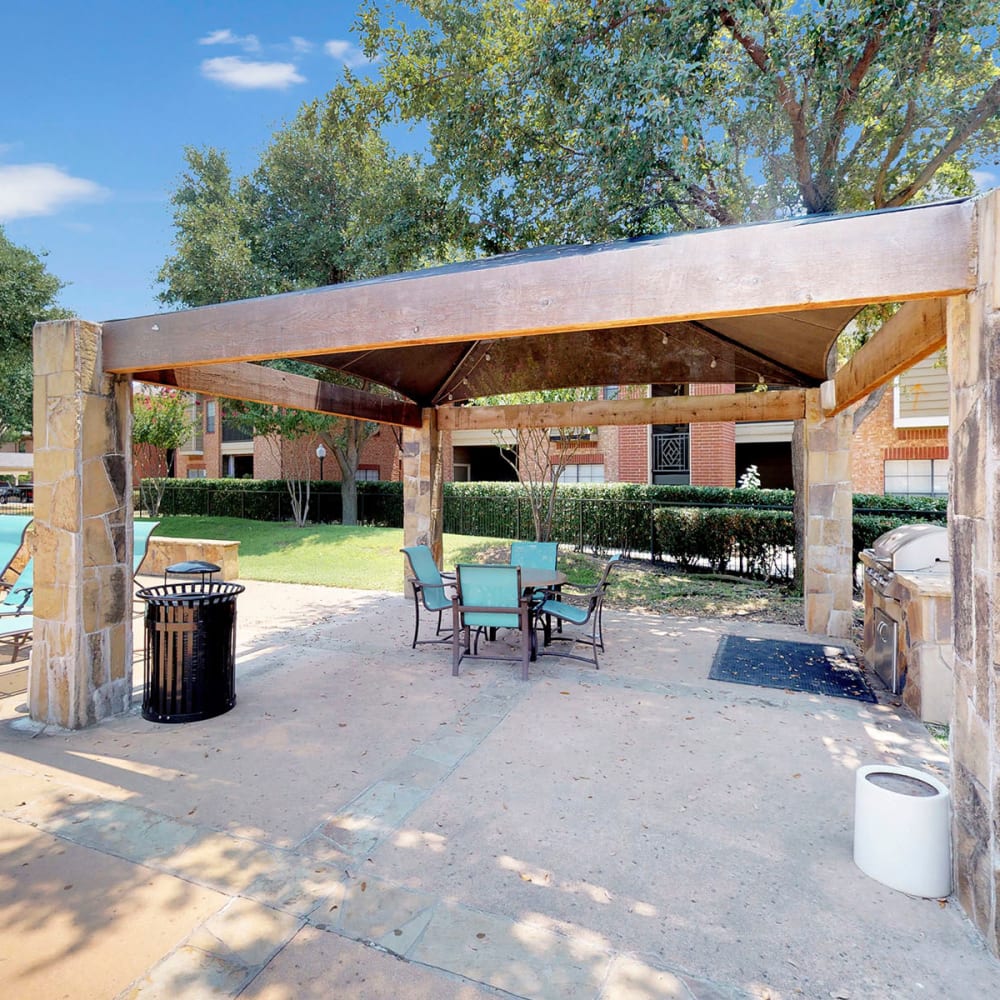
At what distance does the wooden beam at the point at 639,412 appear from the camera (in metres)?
6.90

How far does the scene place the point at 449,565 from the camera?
11.3 m

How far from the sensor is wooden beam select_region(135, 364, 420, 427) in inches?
187

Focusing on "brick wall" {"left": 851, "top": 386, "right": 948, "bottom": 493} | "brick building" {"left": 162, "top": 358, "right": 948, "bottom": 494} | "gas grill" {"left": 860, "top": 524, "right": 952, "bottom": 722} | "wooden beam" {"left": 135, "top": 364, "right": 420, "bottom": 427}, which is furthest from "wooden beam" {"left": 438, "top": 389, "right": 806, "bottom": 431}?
"brick wall" {"left": 851, "top": 386, "right": 948, "bottom": 493}

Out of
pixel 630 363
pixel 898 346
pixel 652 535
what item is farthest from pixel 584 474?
pixel 898 346

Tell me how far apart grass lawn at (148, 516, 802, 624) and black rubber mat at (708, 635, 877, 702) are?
1.58m

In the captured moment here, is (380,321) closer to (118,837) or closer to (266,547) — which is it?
(118,837)

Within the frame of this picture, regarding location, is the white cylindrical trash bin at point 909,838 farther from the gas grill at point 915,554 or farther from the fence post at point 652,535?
the fence post at point 652,535

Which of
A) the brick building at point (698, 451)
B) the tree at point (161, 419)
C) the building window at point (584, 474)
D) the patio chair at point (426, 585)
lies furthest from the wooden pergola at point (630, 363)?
the tree at point (161, 419)

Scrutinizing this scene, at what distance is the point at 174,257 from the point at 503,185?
34.2 feet

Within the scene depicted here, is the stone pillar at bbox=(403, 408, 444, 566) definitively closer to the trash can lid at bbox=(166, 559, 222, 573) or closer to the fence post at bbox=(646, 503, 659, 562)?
the trash can lid at bbox=(166, 559, 222, 573)

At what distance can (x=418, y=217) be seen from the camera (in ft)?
31.7

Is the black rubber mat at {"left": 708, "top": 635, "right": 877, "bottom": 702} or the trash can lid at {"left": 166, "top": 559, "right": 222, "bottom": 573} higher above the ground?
the trash can lid at {"left": 166, "top": 559, "right": 222, "bottom": 573}

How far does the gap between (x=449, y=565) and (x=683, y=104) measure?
26.0ft

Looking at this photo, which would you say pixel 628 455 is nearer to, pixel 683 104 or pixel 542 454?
pixel 542 454
